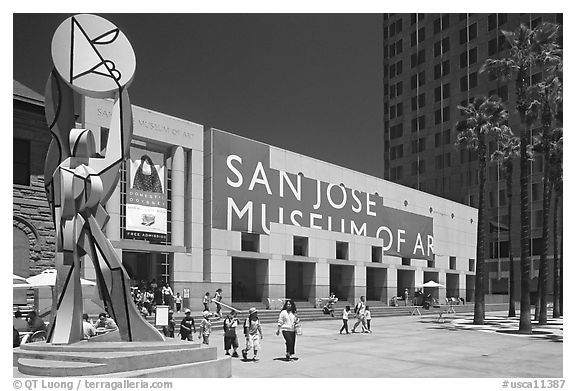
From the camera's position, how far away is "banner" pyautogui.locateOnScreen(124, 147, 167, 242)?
3591 centimetres

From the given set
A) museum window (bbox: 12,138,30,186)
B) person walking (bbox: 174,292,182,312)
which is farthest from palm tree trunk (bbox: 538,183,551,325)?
museum window (bbox: 12,138,30,186)

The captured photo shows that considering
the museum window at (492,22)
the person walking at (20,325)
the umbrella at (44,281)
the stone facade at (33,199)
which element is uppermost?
the museum window at (492,22)

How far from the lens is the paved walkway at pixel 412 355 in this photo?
1783 centimetres

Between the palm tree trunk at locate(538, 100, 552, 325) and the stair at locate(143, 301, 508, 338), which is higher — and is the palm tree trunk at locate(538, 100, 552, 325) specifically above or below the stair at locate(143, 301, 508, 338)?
above

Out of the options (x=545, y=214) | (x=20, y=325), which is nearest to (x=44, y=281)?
(x=20, y=325)

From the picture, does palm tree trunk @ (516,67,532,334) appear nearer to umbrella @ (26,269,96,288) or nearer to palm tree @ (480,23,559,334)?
palm tree @ (480,23,559,334)

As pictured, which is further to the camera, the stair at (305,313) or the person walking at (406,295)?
the person walking at (406,295)

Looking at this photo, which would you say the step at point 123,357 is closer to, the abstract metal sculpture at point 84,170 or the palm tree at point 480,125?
the abstract metal sculpture at point 84,170

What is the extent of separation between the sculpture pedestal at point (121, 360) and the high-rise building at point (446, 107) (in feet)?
196

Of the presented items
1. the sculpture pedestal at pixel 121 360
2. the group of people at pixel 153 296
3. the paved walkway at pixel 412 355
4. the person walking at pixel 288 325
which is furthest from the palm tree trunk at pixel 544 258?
A: the sculpture pedestal at pixel 121 360

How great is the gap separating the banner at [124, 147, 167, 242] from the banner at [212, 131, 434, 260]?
3.76 metres

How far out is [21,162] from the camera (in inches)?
1233

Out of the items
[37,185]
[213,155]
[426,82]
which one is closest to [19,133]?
[37,185]

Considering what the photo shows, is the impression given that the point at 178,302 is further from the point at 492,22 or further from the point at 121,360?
the point at 492,22
